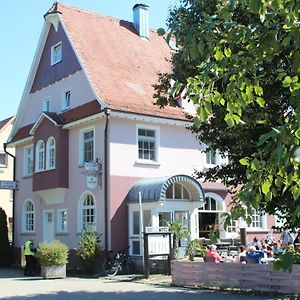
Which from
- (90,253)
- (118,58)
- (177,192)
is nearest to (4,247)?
(90,253)

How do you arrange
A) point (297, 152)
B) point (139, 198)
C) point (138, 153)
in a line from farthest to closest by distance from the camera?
point (138, 153) → point (139, 198) → point (297, 152)

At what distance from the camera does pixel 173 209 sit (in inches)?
921

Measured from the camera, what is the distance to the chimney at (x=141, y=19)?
99.9ft

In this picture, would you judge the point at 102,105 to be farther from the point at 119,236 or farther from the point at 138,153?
the point at 119,236

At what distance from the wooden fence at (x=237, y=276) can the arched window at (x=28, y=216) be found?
1397cm

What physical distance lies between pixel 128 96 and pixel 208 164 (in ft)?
18.5

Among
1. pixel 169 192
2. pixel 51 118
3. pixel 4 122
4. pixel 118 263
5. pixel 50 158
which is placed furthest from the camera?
pixel 4 122

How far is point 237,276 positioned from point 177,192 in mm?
9192

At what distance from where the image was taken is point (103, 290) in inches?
633

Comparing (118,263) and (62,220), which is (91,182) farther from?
(62,220)

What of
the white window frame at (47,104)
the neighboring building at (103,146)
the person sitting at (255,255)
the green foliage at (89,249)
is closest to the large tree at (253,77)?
the person sitting at (255,255)

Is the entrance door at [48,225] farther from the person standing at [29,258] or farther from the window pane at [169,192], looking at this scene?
the window pane at [169,192]

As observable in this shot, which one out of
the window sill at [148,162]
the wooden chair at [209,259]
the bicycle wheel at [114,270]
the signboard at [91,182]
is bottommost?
the bicycle wheel at [114,270]

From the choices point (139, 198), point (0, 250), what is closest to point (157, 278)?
point (139, 198)
